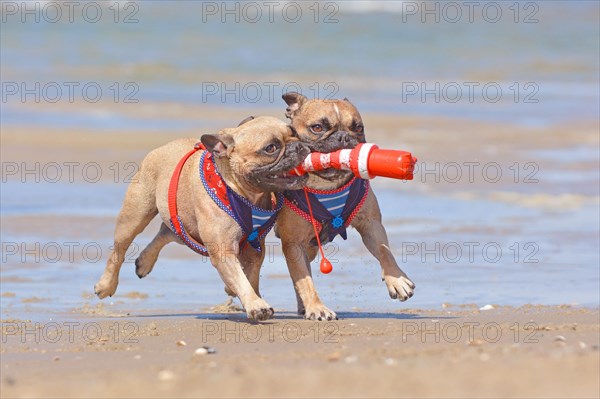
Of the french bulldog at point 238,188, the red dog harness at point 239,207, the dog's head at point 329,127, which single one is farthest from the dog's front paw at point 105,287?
the dog's head at point 329,127

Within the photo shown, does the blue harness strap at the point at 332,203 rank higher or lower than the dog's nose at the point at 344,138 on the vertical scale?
lower

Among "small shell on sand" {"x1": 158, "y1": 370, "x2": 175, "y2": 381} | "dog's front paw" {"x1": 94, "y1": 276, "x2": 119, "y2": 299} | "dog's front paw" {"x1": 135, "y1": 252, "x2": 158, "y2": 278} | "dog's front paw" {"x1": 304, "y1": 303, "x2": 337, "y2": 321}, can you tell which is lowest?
"small shell on sand" {"x1": 158, "y1": 370, "x2": 175, "y2": 381}

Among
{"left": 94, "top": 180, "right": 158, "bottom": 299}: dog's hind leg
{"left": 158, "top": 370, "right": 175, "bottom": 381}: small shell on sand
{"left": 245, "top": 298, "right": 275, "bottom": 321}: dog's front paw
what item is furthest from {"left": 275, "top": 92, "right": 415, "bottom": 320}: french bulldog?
{"left": 158, "top": 370, "right": 175, "bottom": 381}: small shell on sand

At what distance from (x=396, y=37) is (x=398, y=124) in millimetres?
18725

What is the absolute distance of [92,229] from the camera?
12281 millimetres

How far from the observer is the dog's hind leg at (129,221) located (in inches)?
352

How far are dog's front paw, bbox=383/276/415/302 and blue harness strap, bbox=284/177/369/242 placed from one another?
0.51 metres

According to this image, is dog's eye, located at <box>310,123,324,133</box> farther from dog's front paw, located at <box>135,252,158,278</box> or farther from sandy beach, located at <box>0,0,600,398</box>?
dog's front paw, located at <box>135,252,158,278</box>

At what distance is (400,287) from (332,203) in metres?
0.71

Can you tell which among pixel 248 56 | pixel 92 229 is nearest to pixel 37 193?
pixel 92 229

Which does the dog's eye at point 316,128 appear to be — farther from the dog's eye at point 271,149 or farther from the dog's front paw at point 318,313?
the dog's front paw at point 318,313

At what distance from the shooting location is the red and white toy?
7293 millimetres

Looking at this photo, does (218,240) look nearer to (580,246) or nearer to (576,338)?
(576,338)

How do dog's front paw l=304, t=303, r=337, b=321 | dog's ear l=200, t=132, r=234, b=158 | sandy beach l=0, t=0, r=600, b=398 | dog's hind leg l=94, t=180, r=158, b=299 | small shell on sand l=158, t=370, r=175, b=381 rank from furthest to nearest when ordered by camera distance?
1. dog's hind leg l=94, t=180, r=158, b=299
2. dog's front paw l=304, t=303, r=337, b=321
3. dog's ear l=200, t=132, r=234, b=158
4. sandy beach l=0, t=0, r=600, b=398
5. small shell on sand l=158, t=370, r=175, b=381
